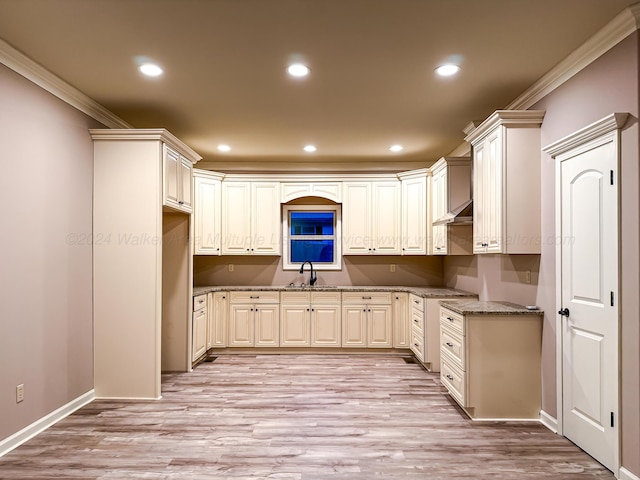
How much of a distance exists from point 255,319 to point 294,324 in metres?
0.52

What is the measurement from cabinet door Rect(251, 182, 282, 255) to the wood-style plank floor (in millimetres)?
2120

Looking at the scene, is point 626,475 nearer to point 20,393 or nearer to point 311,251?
point 20,393

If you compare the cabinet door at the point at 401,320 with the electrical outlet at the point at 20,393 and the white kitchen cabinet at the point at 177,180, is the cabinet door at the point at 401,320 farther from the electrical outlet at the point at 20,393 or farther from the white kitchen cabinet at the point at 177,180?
the electrical outlet at the point at 20,393

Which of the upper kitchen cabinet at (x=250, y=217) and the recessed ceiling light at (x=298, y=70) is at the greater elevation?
the recessed ceiling light at (x=298, y=70)

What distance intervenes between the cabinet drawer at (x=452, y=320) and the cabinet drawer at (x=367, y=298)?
62.2 inches

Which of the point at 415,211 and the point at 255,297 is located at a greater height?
the point at 415,211

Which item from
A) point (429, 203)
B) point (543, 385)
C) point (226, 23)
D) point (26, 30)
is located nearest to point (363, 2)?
point (226, 23)

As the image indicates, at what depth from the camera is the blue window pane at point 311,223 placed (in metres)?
6.14

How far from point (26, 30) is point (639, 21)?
3.46m

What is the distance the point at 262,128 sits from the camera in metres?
4.38

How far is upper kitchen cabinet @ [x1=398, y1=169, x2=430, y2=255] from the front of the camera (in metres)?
5.41

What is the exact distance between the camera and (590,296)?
2625mm

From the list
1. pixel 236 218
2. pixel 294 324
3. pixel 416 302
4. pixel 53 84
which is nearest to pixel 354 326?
pixel 294 324

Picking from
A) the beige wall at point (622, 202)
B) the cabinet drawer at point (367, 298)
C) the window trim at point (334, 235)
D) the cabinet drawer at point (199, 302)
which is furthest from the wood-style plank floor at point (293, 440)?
the window trim at point (334, 235)
